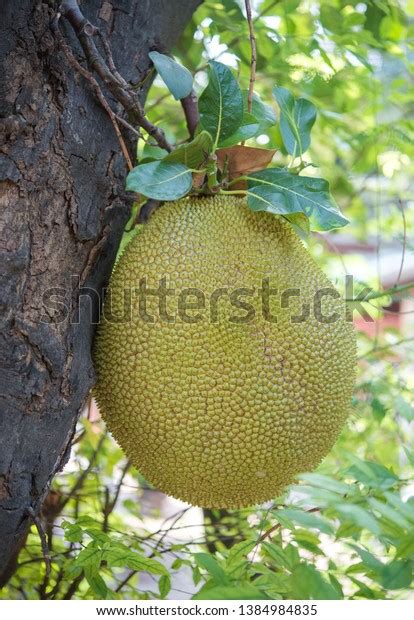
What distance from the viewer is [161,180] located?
0.98m

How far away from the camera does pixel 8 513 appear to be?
0.88 m

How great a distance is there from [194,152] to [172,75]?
0.11 meters

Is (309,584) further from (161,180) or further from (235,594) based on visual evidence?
(161,180)

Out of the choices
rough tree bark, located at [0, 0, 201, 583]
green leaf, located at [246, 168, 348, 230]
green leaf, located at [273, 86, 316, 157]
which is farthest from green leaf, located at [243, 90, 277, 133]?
rough tree bark, located at [0, 0, 201, 583]

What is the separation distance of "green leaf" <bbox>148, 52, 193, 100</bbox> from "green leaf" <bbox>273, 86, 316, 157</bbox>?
0.16m

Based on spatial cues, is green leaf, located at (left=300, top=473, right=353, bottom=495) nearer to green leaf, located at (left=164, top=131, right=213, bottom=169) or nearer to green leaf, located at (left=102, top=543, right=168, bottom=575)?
green leaf, located at (left=102, top=543, right=168, bottom=575)

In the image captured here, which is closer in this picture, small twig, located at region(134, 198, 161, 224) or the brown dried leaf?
the brown dried leaf

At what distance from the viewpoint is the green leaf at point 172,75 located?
1.00 m

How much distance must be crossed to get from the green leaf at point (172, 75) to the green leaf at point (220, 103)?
0.03 metres

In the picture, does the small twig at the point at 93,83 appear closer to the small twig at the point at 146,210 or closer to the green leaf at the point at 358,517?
the small twig at the point at 146,210

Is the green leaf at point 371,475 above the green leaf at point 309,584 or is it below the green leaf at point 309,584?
above

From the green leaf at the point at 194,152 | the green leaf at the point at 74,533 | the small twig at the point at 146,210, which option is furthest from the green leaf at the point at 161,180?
the green leaf at the point at 74,533

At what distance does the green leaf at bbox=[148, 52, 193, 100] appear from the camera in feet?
3.29

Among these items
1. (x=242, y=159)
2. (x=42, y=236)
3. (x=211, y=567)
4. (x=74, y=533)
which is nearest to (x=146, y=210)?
(x=242, y=159)
